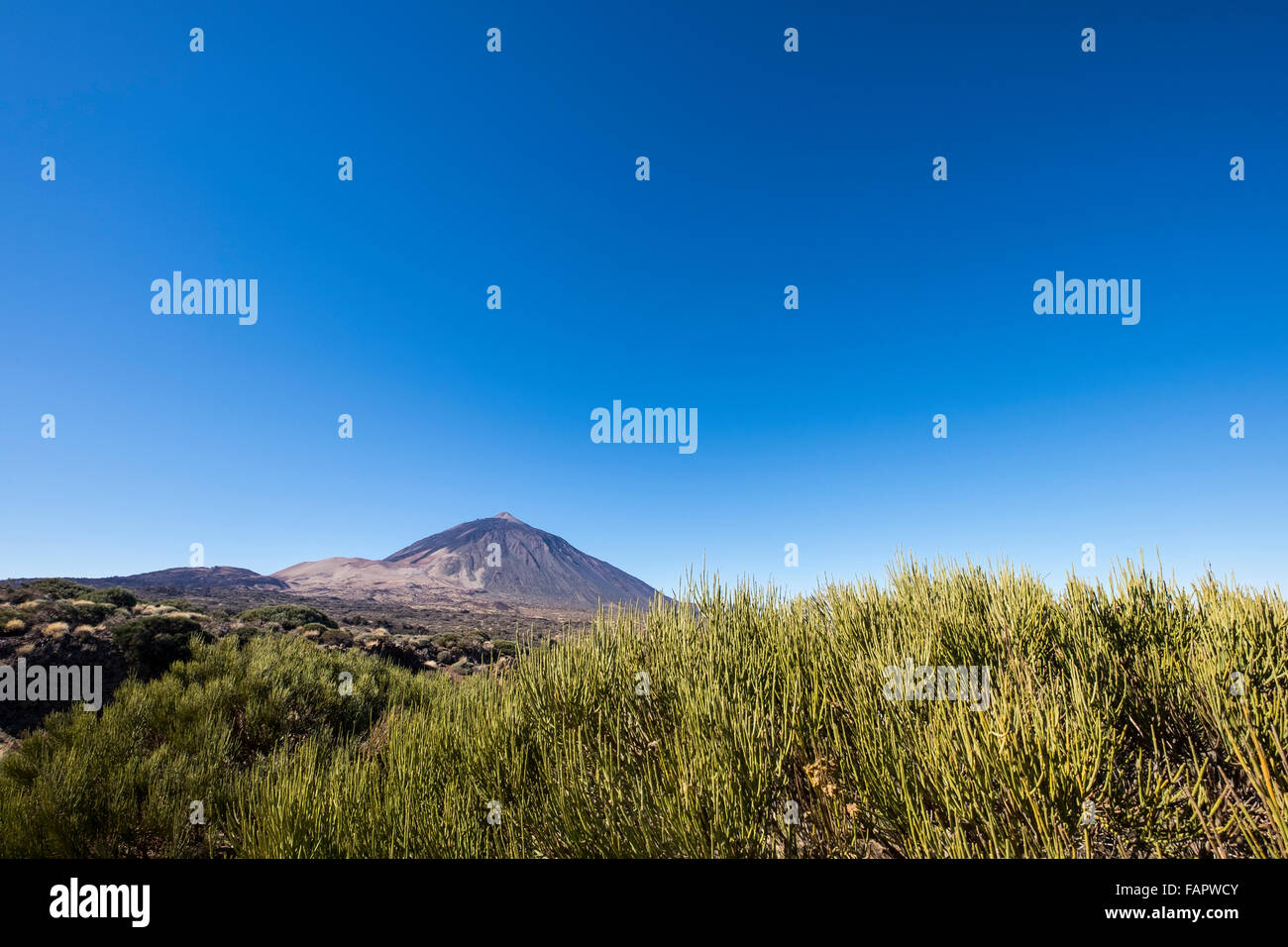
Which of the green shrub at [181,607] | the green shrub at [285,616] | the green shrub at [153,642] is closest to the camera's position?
the green shrub at [153,642]

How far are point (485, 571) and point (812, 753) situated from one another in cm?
15183

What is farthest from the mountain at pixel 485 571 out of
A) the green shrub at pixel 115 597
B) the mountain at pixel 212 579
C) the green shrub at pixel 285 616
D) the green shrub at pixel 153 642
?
the green shrub at pixel 153 642

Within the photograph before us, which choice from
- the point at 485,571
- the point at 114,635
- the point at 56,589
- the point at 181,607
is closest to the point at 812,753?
the point at 114,635

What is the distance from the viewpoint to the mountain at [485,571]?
130m

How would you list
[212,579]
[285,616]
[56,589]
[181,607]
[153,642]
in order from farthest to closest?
[212,579]
[285,616]
[181,607]
[56,589]
[153,642]

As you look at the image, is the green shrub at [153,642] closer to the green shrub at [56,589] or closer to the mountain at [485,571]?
the green shrub at [56,589]

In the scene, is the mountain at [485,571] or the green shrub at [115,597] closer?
the green shrub at [115,597]

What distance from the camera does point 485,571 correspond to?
146 m

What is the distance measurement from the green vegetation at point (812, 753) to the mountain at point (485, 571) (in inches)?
4605

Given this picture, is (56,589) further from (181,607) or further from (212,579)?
(212,579)

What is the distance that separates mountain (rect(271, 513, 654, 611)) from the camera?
5113 inches

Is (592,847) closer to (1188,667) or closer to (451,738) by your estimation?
(451,738)

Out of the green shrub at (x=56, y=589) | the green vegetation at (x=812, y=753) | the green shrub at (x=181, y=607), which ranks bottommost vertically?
the green shrub at (x=181, y=607)

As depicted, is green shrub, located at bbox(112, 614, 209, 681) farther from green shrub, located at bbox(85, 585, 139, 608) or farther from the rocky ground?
green shrub, located at bbox(85, 585, 139, 608)
